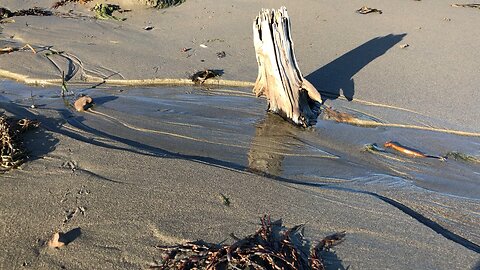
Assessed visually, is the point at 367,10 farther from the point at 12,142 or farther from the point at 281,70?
the point at 12,142

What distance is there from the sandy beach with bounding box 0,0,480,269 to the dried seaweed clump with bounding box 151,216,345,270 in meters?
0.10

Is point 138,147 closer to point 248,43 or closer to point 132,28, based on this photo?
point 248,43

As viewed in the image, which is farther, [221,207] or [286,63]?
[286,63]

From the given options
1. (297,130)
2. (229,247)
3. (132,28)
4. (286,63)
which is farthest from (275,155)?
(132,28)

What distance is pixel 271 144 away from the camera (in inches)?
177

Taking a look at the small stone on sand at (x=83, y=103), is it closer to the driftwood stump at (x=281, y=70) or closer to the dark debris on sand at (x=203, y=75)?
the dark debris on sand at (x=203, y=75)

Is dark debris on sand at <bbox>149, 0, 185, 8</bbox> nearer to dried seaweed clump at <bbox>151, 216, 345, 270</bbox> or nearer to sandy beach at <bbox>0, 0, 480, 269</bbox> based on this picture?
sandy beach at <bbox>0, 0, 480, 269</bbox>

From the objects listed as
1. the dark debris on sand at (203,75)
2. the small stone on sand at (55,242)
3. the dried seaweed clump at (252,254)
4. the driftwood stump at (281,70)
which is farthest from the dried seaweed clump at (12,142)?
the dark debris on sand at (203,75)

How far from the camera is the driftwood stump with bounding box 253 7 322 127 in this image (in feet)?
16.0

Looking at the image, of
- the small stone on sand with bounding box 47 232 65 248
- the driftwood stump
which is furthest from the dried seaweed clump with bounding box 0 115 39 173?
the driftwood stump

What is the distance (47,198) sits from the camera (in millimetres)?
2998

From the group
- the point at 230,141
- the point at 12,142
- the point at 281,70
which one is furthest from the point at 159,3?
the point at 12,142

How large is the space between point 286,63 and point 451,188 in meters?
2.15

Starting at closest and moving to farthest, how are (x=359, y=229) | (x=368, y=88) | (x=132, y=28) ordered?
(x=359, y=229) → (x=368, y=88) → (x=132, y=28)
